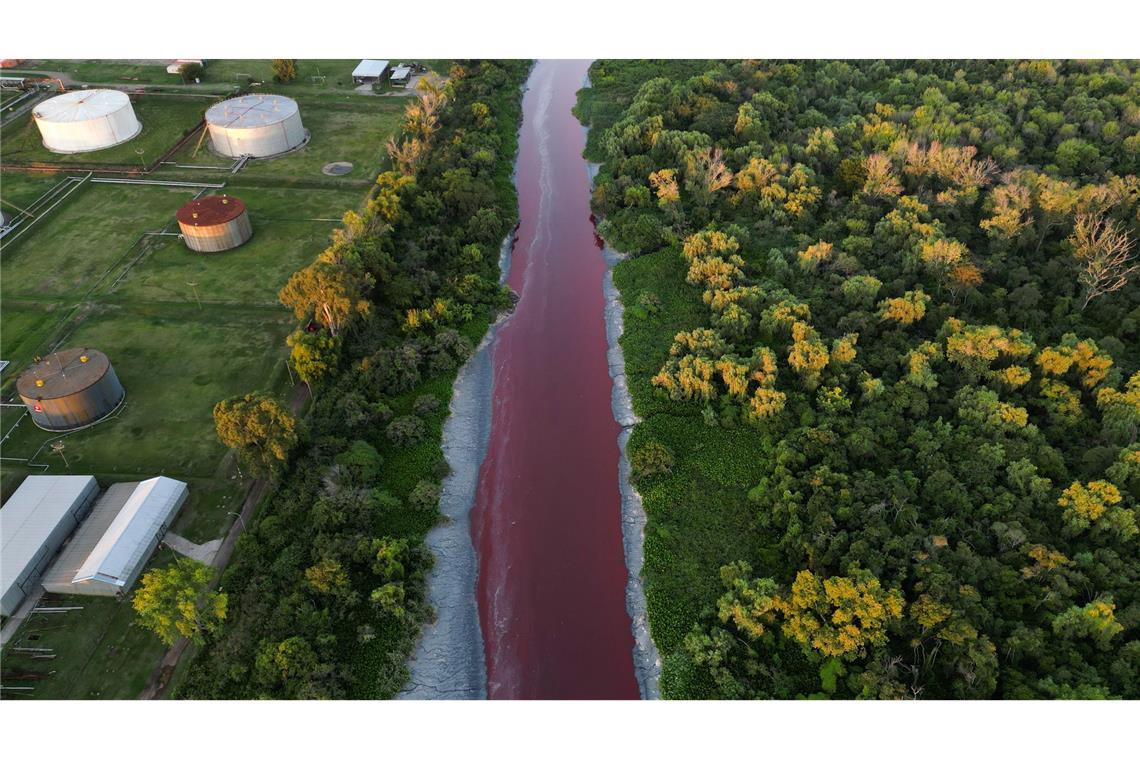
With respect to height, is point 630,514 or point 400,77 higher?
point 400,77

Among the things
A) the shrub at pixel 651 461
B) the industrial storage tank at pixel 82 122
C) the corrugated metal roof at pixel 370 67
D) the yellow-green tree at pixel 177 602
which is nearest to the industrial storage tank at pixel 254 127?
the industrial storage tank at pixel 82 122

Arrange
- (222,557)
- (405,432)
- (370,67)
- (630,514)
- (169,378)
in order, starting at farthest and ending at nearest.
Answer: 1. (370,67)
2. (169,378)
3. (405,432)
4. (630,514)
5. (222,557)

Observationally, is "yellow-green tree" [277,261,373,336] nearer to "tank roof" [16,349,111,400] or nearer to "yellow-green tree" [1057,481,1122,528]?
"tank roof" [16,349,111,400]

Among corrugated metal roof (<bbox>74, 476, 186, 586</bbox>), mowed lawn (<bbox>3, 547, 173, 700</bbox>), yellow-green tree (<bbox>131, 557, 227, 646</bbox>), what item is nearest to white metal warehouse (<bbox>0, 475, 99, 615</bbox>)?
mowed lawn (<bbox>3, 547, 173, 700</bbox>)

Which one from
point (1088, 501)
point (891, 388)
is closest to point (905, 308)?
point (891, 388)

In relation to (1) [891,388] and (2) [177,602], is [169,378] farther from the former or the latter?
(1) [891,388]

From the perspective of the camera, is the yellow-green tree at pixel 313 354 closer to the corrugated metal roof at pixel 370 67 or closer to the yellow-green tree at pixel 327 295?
the yellow-green tree at pixel 327 295
